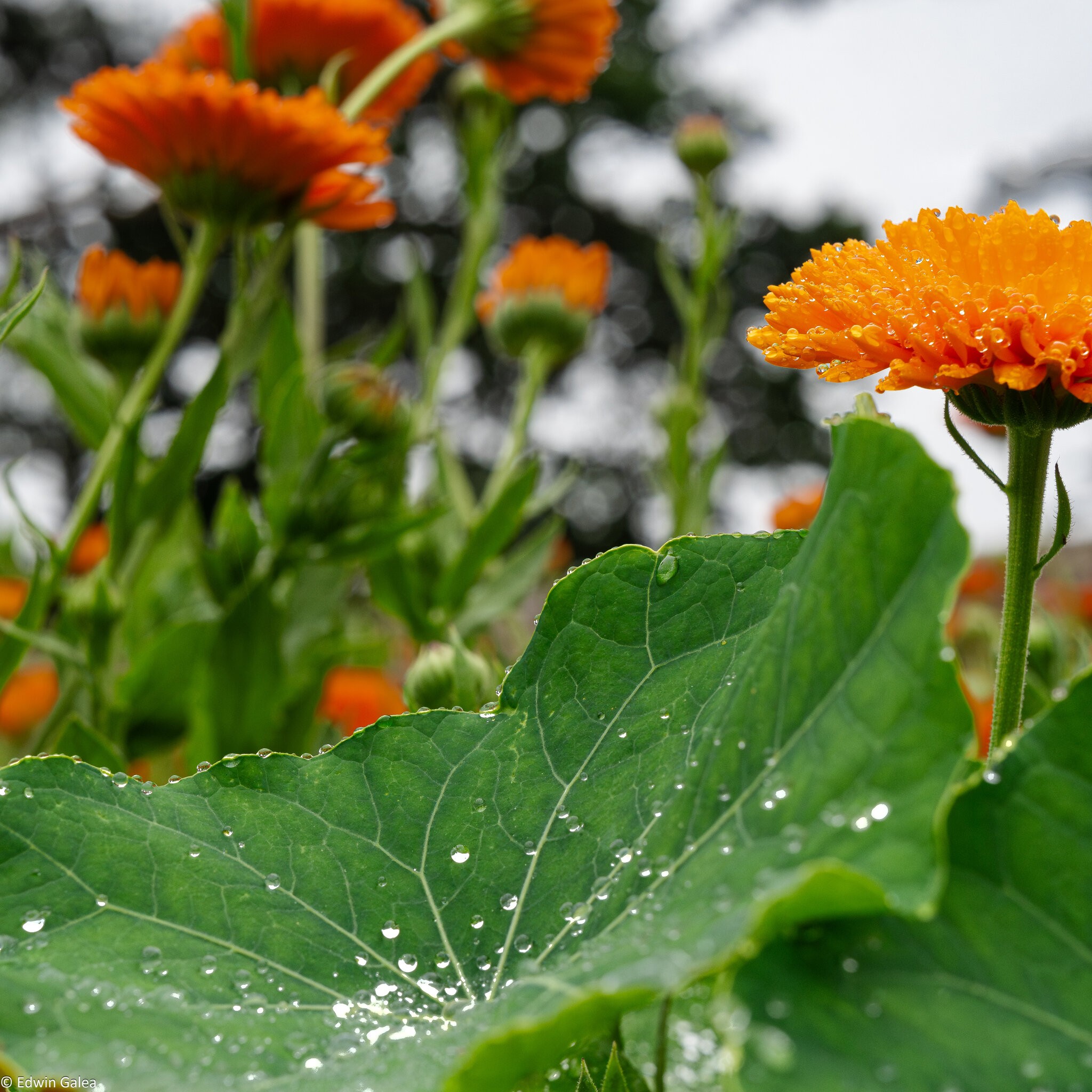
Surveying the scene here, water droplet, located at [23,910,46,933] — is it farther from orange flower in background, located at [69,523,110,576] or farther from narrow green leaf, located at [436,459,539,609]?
orange flower in background, located at [69,523,110,576]

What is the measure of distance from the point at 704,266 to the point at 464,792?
44.5 inches

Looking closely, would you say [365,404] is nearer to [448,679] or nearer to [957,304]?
[448,679]

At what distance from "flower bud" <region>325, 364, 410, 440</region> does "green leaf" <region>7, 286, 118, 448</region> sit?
23 cm

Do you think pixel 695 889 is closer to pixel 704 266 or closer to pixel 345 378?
pixel 345 378

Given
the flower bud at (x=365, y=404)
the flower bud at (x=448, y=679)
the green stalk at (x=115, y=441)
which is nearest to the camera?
the flower bud at (x=448, y=679)

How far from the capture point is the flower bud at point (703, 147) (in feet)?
5.02

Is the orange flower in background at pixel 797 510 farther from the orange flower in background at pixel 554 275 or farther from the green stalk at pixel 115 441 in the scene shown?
the green stalk at pixel 115 441

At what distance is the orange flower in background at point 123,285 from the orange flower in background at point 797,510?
0.94 m

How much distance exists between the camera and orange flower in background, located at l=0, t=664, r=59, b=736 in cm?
160

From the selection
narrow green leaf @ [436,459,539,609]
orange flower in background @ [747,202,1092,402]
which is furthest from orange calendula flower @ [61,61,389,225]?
orange flower in background @ [747,202,1092,402]

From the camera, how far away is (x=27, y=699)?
163cm

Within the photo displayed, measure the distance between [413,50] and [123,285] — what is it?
358 mm

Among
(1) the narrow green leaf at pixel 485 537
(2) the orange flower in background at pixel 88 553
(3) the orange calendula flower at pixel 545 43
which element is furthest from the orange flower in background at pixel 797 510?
(2) the orange flower in background at pixel 88 553

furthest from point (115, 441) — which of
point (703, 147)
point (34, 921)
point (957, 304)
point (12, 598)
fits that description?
point (703, 147)
